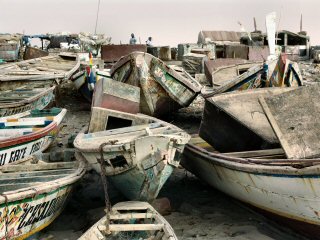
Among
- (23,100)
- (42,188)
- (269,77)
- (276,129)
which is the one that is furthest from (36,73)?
(276,129)

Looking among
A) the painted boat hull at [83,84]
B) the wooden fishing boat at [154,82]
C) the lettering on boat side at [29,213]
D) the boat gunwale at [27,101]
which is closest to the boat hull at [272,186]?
the lettering on boat side at [29,213]

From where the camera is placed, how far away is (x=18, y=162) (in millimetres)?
7801

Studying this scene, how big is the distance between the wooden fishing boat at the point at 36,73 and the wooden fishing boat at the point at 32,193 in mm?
6534

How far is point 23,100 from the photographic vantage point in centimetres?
1151

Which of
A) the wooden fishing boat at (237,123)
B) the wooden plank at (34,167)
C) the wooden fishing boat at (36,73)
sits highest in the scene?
the wooden fishing boat at (237,123)

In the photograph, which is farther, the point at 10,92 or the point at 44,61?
the point at 44,61

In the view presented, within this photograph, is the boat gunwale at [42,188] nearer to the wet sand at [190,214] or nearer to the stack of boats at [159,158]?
the stack of boats at [159,158]

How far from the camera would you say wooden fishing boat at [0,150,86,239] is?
5.51m

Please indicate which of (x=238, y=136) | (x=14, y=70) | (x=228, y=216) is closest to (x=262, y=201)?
(x=228, y=216)

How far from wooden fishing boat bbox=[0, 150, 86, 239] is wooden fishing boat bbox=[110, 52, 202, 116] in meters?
3.73

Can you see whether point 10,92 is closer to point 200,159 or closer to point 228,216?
point 200,159

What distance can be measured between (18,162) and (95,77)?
652cm

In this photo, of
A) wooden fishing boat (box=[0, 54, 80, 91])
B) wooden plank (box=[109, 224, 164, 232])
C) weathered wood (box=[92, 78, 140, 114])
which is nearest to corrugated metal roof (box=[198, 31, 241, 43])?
wooden fishing boat (box=[0, 54, 80, 91])

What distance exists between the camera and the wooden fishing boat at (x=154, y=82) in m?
10.8
